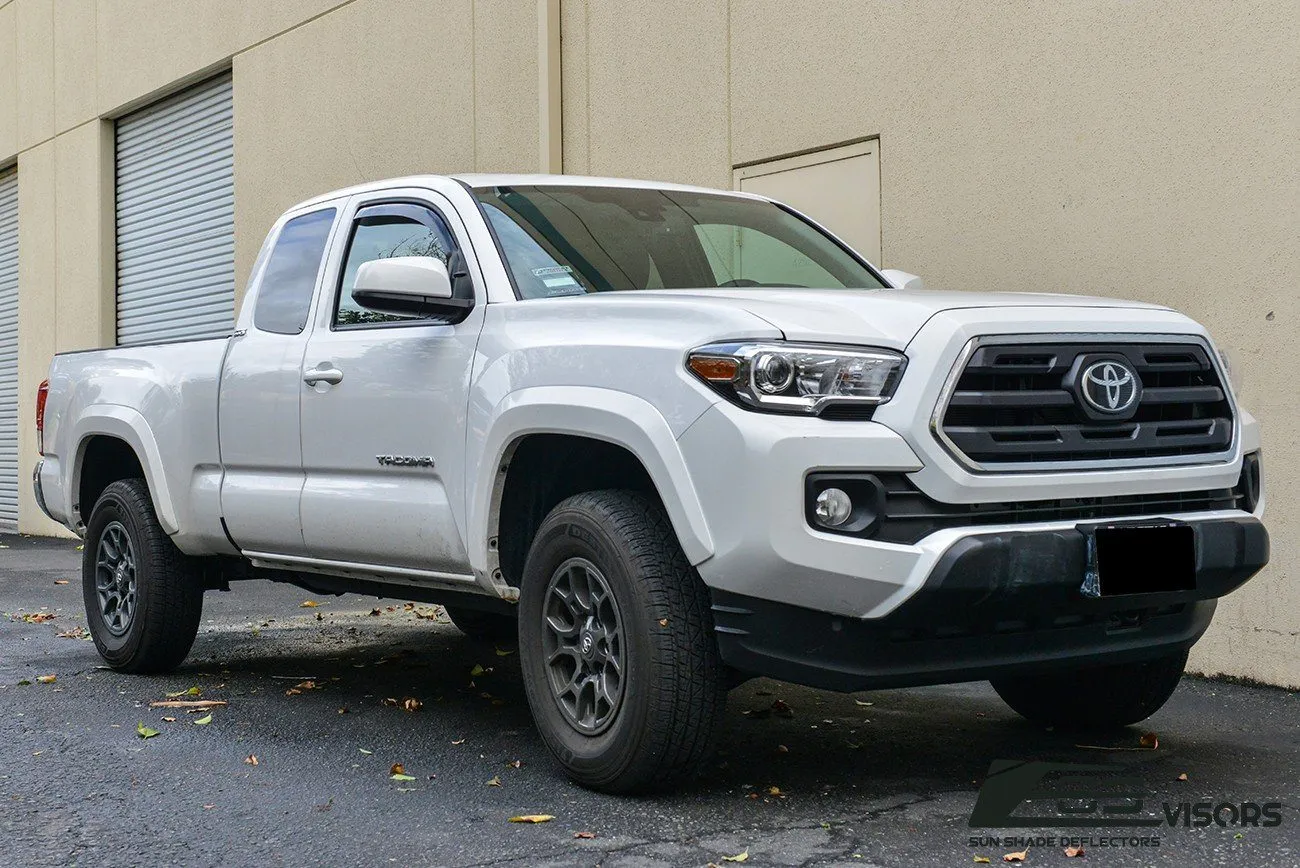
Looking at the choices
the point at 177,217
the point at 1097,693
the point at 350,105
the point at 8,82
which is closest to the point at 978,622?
the point at 1097,693

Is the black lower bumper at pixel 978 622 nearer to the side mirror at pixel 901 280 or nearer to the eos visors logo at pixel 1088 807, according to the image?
the eos visors logo at pixel 1088 807

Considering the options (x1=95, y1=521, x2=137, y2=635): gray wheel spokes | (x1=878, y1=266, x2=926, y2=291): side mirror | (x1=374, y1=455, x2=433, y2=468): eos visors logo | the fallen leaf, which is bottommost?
the fallen leaf

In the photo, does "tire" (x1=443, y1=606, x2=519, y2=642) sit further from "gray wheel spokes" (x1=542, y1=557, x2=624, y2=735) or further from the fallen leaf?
"gray wheel spokes" (x1=542, y1=557, x2=624, y2=735)

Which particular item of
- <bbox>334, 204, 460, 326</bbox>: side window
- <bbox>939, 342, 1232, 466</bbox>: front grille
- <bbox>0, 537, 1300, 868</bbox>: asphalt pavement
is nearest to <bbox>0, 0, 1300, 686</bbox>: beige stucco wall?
<bbox>0, 537, 1300, 868</bbox>: asphalt pavement

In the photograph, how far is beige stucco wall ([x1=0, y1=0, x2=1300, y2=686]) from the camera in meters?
6.66

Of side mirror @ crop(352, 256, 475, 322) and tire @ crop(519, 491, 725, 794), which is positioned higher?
side mirror @ crop(352, 256, 475, 322)

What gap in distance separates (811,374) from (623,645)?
95 centimetres

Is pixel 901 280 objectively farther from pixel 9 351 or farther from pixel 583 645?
pixel 9 351

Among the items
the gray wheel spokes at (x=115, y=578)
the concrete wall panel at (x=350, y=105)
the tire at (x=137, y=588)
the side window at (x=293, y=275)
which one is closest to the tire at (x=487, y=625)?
the tire at (x=137, y=588)

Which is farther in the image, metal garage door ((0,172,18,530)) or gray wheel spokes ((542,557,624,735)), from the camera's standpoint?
metal garage door ((0,172,18,530))

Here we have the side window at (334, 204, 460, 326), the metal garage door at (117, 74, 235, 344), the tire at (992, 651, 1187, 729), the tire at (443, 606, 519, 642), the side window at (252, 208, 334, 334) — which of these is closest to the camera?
the tire at (992, 651, 1187, 729)

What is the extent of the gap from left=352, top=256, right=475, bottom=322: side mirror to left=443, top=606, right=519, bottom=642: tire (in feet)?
→ 10.1

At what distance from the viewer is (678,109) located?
9.70 m

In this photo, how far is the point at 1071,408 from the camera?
13.7 ft
